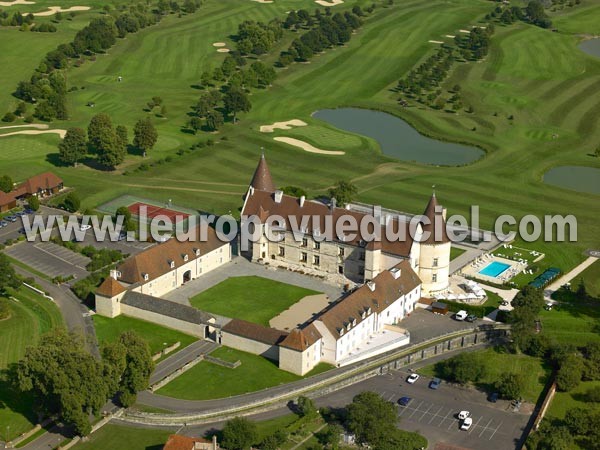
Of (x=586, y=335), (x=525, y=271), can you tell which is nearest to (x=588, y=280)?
(x=525, y=271)

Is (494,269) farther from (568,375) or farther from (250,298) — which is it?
(250,298)

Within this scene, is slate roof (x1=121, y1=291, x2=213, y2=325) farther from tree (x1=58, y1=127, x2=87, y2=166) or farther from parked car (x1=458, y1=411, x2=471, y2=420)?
tree (x1=58, y1=127, x2=87, y2=166)

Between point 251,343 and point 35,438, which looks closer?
point 35,438

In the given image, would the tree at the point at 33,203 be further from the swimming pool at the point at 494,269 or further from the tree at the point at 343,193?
the swimming pool at the point at 494,269

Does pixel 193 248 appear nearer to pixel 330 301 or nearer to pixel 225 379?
pixel 330 301

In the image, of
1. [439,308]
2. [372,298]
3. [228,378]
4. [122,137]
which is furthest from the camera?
[122,137]

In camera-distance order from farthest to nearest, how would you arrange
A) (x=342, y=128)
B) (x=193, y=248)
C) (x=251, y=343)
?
(x=342, y=128) → (x=193, y=248) → (x=251, y=343)

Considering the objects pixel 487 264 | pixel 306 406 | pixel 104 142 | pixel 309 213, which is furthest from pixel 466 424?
pixel 104 142
